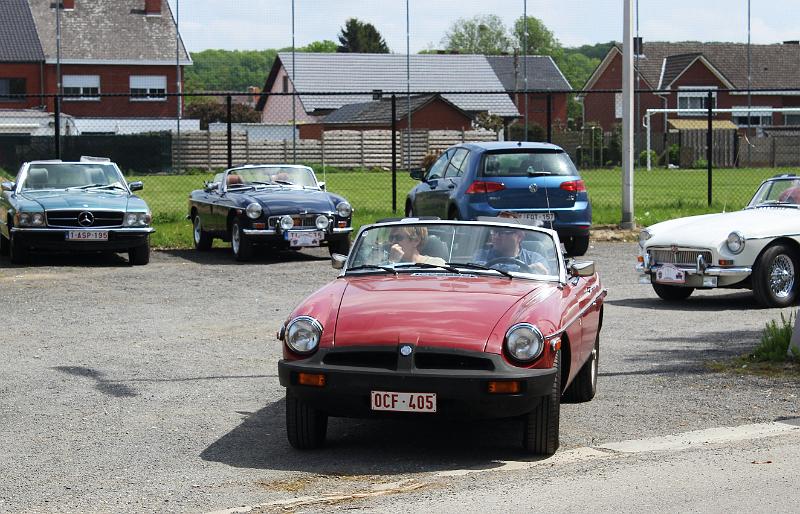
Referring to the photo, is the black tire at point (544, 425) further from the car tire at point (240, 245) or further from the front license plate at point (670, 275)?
the car tire at point (240, 245)

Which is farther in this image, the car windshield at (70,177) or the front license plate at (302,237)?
the car windshield at (70,177)

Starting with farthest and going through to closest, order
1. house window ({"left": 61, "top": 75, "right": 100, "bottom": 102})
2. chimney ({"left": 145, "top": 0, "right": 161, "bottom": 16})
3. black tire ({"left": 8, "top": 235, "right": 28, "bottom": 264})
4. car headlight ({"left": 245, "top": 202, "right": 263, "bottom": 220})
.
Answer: chimney ({"left": 145, "top": 0, "right": 161, "bottom": 16}) → house window ({"left": 61, "top": 75, "right": 100, "bottom": 102}) → car headlight ({"left": 245, "top": 202, "right": 263, "bottom": 220}) → black tire ({"left": 8, "top": 235, "right": 28, "bottom": 264})

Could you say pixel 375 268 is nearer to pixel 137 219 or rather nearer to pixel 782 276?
pixel 782 276

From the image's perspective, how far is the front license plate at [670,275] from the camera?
13570 mm

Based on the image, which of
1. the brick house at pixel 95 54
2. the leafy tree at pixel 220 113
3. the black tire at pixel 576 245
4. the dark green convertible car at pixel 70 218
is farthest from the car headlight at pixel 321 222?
Answer: the leafy tree at pixel 220 113

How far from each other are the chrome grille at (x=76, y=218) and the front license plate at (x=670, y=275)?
742 cm

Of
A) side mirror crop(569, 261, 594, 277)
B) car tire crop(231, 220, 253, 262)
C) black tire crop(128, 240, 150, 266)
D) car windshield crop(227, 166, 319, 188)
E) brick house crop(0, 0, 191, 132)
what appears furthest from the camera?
brick house crop(0, 0, 191, 132)

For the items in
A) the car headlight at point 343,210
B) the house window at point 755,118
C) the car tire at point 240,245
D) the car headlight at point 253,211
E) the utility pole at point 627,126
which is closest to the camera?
the car headlight at point 253,211

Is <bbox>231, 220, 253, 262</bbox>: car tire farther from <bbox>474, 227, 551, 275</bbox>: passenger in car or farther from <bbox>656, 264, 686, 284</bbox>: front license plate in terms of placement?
<bbox>474, 227, 551, 275</bbox>: passenger in car

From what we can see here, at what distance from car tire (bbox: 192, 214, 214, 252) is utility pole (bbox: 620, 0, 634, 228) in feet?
22.8

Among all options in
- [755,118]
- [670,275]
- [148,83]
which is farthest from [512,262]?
[755,118]

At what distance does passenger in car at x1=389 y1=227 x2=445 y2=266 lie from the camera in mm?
8289

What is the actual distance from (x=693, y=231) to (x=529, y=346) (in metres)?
7.35

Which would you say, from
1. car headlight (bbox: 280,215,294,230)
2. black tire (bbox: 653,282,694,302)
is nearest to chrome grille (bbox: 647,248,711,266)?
black tire (bbox: 653,282,694,302)
